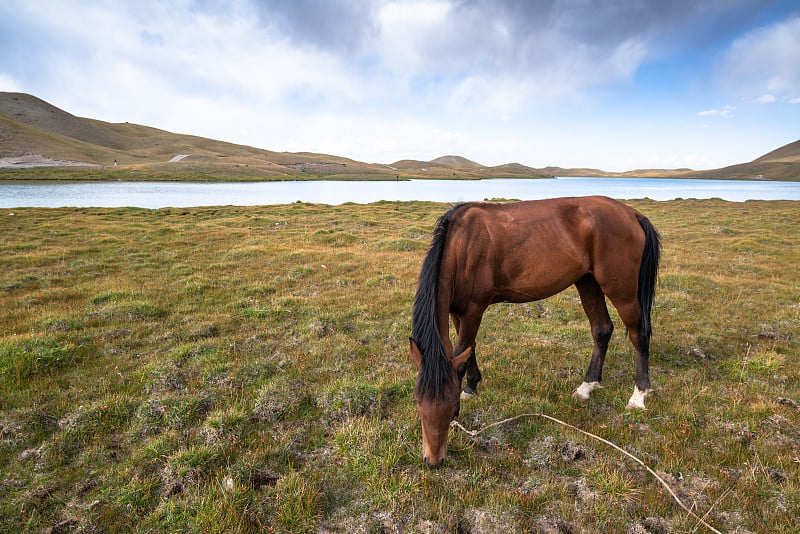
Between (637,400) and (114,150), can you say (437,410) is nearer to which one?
(637,400)

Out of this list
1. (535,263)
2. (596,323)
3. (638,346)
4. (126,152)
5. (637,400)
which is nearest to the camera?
(535,263)

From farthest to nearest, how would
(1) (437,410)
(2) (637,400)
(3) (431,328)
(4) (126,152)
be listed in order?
(4) (126,152), (2) (637,400), (3) (431,328), (1) (437,410)

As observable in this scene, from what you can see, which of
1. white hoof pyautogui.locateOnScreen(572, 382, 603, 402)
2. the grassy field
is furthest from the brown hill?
white hoof pyautogui.locateOnScreen(572, 382, 603, 402)

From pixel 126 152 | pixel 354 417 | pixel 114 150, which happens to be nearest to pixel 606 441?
pixel 354 417

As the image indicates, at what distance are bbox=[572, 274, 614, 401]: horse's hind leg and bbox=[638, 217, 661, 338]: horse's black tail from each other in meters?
0.43

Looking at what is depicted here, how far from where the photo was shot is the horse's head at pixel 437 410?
3.18m

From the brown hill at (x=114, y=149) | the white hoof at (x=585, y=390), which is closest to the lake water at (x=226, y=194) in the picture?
the white hoof at (x=585, y=390)

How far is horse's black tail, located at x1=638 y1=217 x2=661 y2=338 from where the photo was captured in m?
4.84

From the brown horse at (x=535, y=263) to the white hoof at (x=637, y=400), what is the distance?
11 millimetres

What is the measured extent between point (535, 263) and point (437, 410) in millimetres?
2303

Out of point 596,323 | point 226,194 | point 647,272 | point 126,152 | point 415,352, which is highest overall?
point 126,152

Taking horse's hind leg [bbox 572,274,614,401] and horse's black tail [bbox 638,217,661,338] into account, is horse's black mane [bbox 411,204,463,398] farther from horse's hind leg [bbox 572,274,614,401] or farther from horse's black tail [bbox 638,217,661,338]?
horse's black tail [bbox 638,217,661,338]

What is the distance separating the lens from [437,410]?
10.4 feet

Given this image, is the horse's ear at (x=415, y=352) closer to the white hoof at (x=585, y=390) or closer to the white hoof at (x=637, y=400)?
the white hoof at (x=585, y=390)
